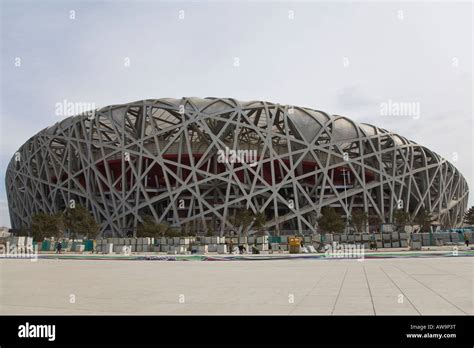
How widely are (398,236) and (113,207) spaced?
3441 centimetres

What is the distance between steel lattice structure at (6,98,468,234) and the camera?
51188mm

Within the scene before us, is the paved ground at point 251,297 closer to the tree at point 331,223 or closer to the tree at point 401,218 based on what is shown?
the tree at point 331,223

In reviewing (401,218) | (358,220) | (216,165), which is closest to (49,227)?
(216,165)

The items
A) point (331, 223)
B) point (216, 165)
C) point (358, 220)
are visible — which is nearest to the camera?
point (331, 223)

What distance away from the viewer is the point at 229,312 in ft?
23.5

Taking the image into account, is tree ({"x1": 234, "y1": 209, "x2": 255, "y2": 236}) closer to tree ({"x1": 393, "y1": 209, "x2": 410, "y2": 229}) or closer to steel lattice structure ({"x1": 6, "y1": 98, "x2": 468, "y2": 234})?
steel lattice structure ({"x1": 6, "y1": 98, "x2": 468, "y2": 234})

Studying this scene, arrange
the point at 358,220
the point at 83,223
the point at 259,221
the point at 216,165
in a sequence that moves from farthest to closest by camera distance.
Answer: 1. the point at 216,165
2. the point at 358,220
3. the point at 259,221
4. the point at 83,223

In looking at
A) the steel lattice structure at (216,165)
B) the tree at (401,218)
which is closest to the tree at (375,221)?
the steel lattice structure at (216,165)

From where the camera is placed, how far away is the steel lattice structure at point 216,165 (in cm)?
5119

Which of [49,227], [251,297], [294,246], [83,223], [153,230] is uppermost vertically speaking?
[83,223]

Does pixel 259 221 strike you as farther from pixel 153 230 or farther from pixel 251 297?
pixel 251 297

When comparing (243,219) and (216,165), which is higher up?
(216,165)

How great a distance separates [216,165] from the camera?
52.3 metres
